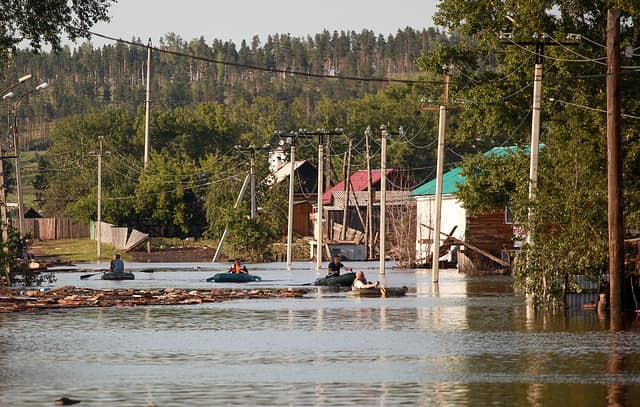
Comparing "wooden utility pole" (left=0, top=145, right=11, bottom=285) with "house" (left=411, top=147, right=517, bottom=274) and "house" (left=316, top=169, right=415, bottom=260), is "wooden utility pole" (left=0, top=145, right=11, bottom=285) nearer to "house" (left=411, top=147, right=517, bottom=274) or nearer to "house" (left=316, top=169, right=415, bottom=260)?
"house" (left=411, top=147, right=517, bottom=274)

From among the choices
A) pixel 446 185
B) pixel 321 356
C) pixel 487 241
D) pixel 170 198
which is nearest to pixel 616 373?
pixel 321 356

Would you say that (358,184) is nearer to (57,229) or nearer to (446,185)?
(57,229)

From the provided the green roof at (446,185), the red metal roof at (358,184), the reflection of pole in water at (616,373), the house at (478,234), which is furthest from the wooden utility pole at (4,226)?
the red metal roof at (358,184)

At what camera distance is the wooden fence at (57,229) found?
12850 cm

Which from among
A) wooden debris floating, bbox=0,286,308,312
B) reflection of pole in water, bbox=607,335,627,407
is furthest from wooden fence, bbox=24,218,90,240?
reflection of pole in water, bbox=607,335,627,407

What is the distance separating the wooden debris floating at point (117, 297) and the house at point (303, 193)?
6618 cm

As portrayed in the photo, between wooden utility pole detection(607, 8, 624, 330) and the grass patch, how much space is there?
7194 cm

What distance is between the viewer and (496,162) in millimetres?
61719

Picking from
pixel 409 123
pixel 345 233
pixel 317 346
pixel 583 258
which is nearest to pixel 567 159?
pixel 583 258

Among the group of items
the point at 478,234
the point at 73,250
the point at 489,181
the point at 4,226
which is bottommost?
the point at 73,250

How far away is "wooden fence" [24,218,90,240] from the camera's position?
128500mm

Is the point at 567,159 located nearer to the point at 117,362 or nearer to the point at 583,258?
the point at 583,258

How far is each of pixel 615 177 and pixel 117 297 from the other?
2202cm

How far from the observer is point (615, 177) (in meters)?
36.5
